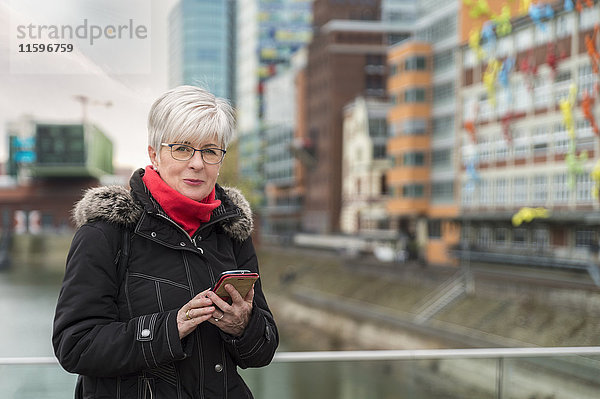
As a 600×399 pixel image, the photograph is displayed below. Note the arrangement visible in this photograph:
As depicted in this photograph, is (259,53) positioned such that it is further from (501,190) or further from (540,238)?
(540,238)

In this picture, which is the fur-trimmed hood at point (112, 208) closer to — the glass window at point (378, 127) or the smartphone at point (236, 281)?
the smartphone at point (236, 281)

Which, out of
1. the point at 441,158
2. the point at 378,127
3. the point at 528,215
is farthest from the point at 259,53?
the point at 528,215

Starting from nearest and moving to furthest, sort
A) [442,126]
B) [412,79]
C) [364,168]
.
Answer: [442,126], [412,79], [364,168]

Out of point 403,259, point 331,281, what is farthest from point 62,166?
point 331,281

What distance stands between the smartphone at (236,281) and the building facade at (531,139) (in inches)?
631

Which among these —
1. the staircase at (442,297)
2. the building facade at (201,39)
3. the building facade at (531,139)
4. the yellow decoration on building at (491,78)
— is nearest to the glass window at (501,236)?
the building facade at (531,139)

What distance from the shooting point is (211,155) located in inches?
44.3

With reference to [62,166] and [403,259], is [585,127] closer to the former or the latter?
[403,259]

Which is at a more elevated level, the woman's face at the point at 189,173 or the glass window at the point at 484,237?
the woman's face at the point at 189,173

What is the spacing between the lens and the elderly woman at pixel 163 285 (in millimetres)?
1020

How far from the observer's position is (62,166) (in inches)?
454

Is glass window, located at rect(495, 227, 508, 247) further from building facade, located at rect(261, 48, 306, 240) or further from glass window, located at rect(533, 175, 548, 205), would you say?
building facade, located at rect(261, 48, 306, 240)

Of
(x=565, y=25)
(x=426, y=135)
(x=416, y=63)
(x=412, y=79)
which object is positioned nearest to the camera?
(x=565, y=25)

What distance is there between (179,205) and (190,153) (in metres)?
0.08
